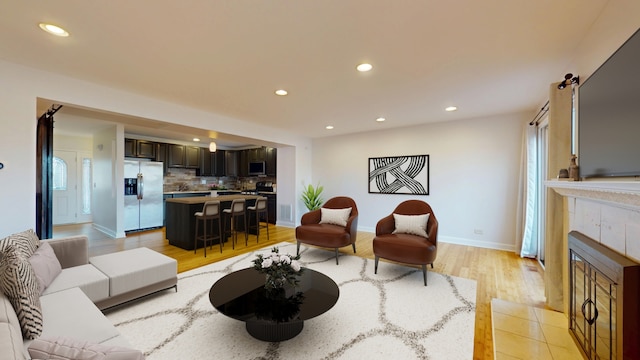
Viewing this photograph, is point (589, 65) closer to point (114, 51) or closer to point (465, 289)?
point (465, 289)

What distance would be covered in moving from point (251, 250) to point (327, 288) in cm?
254

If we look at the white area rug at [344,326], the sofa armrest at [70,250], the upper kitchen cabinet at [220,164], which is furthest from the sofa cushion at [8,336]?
the upper kitchen cabinet at [220,164]

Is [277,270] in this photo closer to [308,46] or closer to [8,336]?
[8,336]

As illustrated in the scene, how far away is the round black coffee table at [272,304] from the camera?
180 cm

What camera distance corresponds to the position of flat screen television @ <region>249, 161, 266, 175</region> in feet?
25.0

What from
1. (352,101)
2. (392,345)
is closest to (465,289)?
(392,345)

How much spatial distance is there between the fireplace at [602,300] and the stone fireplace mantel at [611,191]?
0.30m

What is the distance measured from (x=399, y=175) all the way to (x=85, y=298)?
5172 millimetres

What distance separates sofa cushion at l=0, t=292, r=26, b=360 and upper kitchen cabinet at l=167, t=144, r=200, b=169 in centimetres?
643

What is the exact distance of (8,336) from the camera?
3.18ft

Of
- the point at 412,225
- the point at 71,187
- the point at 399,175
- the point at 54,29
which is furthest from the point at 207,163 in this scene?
the point at 412,225

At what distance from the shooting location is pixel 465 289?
291 cm

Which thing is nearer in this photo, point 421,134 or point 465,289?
point 465,289

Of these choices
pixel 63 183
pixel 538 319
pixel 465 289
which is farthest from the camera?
pixel 63 183
